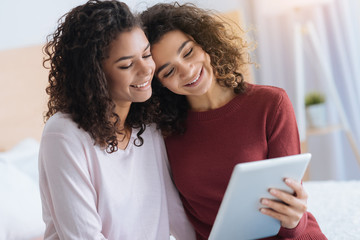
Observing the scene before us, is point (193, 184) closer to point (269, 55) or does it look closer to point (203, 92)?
point (203, 92)

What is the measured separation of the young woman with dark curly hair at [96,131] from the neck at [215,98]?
0.83ft

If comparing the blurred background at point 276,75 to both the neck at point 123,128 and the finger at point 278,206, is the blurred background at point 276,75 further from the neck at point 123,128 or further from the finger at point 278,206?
the finger at point 278,206

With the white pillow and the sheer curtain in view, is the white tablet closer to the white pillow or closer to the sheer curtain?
the white pillow

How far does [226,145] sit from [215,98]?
0.18 meters

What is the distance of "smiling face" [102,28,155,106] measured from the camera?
134 cm

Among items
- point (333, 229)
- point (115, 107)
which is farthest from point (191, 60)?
point (333, 229)

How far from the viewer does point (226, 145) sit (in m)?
1.50

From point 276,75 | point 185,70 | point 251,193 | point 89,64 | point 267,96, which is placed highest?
point 89,64

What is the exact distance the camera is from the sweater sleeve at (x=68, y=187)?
1295mm

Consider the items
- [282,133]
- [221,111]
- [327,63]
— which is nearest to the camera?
[282,133]

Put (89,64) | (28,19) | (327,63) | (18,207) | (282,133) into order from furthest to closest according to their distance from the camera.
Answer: (327,63) → (28,19) → (18,207) → (282,133) → (89,64)

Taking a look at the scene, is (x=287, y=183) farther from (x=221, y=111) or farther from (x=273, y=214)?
(x=221, y=111)

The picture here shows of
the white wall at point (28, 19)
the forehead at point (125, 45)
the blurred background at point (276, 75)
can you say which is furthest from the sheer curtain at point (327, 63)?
the forehead at point (125, 45)

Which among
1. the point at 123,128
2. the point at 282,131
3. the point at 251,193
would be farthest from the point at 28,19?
the point at 251,193
